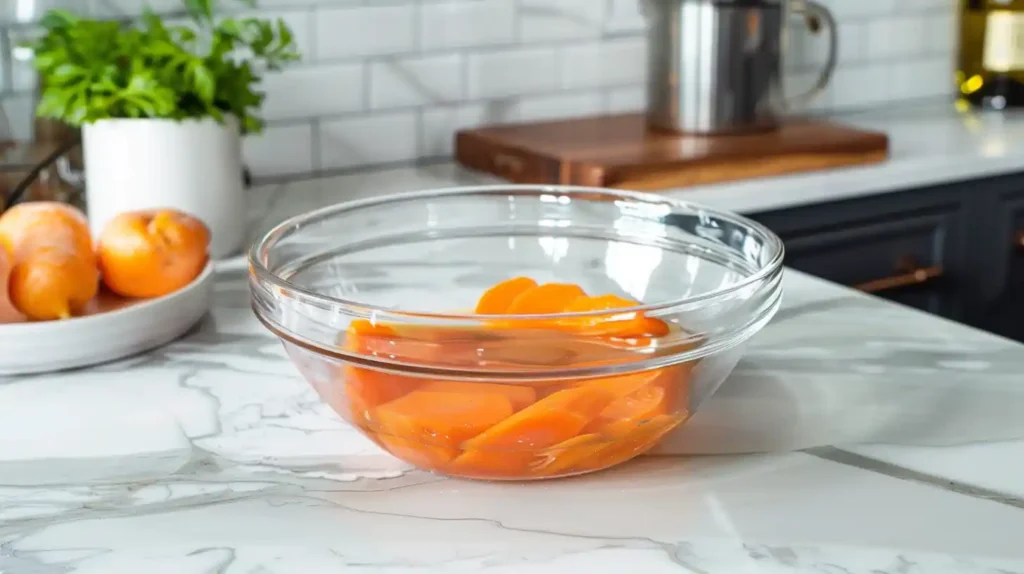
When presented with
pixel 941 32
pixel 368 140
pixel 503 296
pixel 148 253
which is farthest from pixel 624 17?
pixel 503 296

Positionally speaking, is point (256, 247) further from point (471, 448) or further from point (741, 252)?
point (741, 252)

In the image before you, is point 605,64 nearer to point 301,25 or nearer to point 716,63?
point 716,63

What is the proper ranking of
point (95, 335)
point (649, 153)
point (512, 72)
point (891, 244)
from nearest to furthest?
point (95, 335), point (649, 153), point (891, 244), point (512, 72)

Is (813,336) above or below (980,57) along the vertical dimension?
below

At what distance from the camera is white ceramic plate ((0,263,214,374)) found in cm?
93

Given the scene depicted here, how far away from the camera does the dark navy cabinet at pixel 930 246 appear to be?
168 centimetres

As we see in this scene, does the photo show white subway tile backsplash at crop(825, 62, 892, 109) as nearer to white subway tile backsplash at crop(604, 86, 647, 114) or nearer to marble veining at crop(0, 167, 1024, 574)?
white subway tile backsplash at crop(604, 86, 647, 114)

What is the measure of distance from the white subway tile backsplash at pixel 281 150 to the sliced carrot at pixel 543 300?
97cm

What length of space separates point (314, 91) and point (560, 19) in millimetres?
415

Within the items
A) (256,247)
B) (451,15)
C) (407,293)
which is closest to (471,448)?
(256,247)

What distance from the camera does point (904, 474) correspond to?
2.50ft

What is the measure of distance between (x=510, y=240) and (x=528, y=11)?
0.89 metres

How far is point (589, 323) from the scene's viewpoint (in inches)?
26.9

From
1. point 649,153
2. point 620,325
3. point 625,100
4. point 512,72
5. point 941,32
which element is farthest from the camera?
point 941,32
